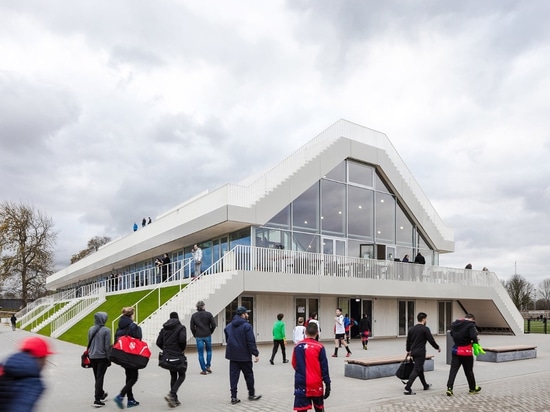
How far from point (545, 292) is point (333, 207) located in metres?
76.9

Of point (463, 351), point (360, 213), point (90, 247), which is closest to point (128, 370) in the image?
point (463, 351)

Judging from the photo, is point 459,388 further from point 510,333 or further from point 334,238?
point 510,333

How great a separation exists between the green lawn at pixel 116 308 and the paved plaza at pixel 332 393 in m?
6.36

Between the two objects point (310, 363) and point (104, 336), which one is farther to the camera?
point (104, 336)

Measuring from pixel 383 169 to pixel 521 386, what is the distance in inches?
733

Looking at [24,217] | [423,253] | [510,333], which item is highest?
[24,217]

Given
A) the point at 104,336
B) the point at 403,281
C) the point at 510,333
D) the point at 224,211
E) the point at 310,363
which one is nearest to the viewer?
the point at 310,363

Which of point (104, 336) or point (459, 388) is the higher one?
point (104, 336)

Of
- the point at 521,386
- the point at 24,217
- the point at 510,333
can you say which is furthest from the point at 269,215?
the point at 24,217

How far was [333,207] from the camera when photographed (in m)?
26.9

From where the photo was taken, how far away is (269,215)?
77.9 ft

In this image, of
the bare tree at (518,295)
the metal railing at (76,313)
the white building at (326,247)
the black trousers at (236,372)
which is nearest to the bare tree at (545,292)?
the bare tree at (518,295)

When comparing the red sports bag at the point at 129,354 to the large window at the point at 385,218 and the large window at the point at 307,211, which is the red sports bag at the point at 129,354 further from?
the large window at the point at 385,218

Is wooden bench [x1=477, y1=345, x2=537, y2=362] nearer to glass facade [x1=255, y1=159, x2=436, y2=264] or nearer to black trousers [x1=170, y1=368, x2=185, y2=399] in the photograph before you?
black trousers [x1=170, y1=368, x2=185, y2=399]
